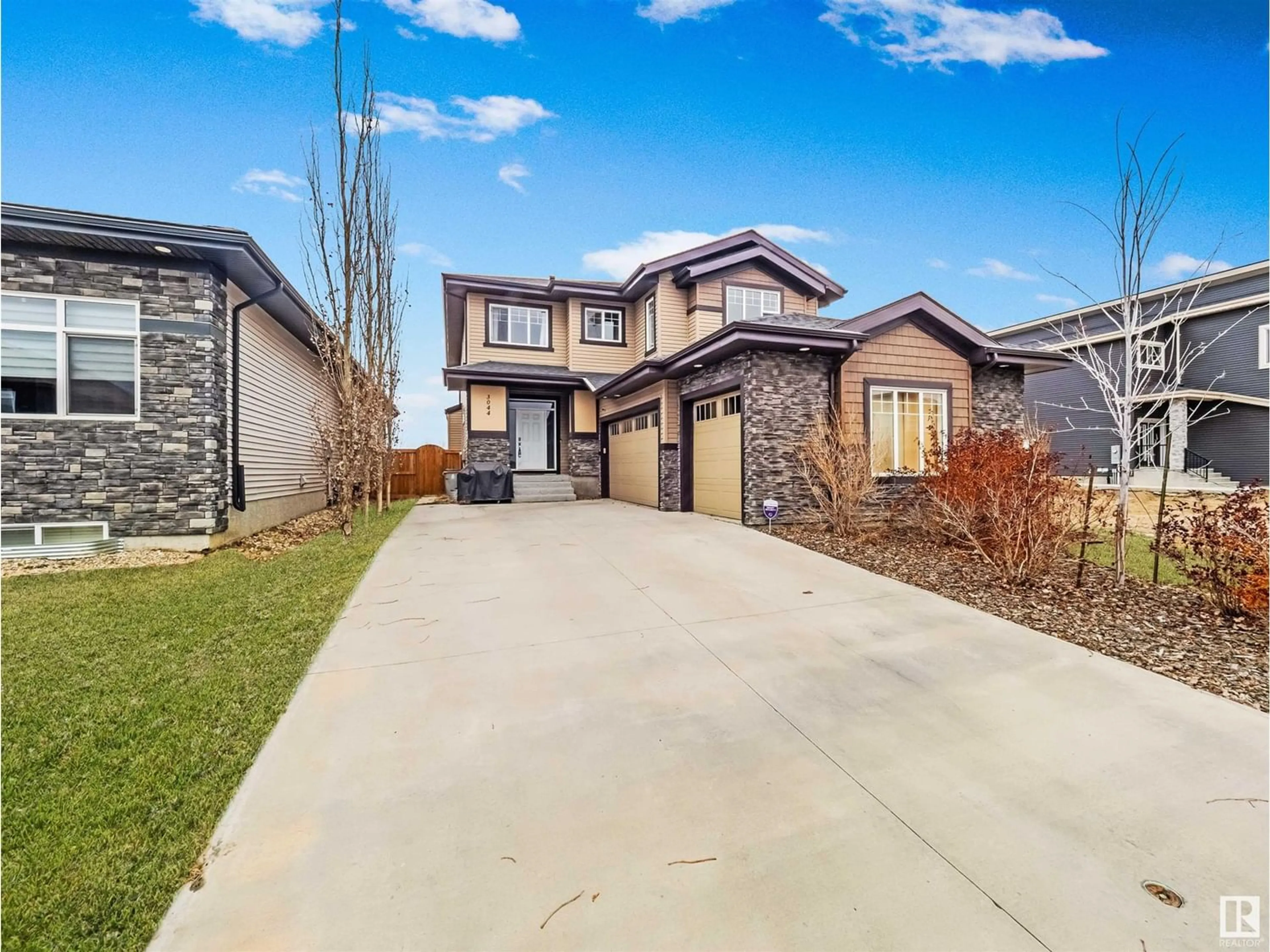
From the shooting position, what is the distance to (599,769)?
255cm

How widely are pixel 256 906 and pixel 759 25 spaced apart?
14166 mm

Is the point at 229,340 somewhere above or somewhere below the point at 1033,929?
above

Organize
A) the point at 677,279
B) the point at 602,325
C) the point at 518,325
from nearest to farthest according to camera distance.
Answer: the point at 677,279 < the point at 518,325 < the point at 602,325

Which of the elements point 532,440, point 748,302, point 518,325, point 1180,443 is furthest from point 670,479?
point 1180,443

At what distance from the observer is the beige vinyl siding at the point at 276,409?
9414mm

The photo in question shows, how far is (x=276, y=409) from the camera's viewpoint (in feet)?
36.4

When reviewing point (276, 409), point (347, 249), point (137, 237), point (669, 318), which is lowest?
point (276, 409)

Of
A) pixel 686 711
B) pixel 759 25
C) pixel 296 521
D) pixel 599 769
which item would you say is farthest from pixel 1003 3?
pixel 296 521

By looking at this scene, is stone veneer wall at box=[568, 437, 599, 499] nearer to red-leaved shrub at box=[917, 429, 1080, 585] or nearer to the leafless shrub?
the leafless shrub

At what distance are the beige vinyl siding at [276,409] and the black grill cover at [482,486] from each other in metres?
3.90

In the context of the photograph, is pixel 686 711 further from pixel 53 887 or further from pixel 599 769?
pixel 53 887

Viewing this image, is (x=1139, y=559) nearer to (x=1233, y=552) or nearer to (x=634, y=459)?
(x=1233, y=552)

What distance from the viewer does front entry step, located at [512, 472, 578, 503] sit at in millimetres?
15289

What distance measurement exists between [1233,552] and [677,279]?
12677 millimetres
